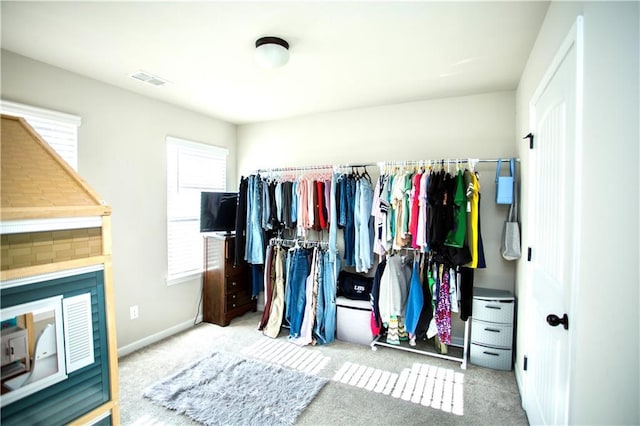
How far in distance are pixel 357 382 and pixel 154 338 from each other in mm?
2141

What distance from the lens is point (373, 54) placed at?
2.20 meters

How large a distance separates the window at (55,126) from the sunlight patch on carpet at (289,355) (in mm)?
2298

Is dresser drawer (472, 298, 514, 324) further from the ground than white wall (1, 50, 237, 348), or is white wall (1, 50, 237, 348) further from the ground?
white wall (1, 50, 237, 348)

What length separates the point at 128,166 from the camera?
2965 mm

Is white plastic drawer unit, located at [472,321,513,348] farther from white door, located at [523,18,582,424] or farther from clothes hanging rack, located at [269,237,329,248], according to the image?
clothes hanging rack, located at [269,237,329,248]

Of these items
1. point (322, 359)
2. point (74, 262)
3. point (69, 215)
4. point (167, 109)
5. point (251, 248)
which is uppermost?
point (167, 109)

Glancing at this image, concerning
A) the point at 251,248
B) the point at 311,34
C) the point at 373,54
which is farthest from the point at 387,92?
the point at 251,248

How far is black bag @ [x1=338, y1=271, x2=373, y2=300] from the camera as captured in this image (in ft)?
10.6

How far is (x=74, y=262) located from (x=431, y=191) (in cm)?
250

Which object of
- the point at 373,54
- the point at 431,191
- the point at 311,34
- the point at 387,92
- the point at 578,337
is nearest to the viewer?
the point at 578,337

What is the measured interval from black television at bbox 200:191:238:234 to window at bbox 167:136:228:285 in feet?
0.80

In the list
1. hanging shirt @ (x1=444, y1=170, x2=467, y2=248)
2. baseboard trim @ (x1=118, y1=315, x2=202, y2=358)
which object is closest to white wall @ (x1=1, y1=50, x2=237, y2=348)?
baseboard trim @ (x1=118, y1=315, x2=202, y2=358)

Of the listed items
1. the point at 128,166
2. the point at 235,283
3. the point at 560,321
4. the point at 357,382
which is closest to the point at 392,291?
the point at 357,382

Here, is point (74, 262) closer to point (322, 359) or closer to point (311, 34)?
point (311, 34)
